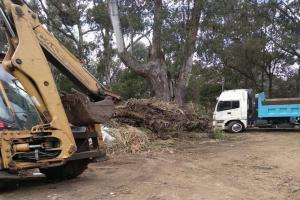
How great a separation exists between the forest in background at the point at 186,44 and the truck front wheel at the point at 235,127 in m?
3.26

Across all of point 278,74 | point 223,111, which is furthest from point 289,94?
point 223,111

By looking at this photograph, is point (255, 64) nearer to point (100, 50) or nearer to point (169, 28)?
point (100, 50)

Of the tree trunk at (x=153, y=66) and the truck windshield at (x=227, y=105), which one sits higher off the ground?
the tree trunk at (x=153, y=66)

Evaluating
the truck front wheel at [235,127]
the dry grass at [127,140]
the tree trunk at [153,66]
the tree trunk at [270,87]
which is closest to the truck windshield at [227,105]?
the truck front wheel at [235,127]

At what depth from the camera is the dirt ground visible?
9.67 metres

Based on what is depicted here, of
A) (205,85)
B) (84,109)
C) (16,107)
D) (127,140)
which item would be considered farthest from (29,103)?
(205,85)

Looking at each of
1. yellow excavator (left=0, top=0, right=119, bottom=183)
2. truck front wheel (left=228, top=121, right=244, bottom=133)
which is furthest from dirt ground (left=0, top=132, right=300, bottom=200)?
truck front wheel (left=228, top=121, right=244, bottom=133)

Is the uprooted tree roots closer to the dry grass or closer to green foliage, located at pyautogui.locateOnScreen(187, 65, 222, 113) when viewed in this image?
the dry grass

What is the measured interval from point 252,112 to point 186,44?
30.2 ft

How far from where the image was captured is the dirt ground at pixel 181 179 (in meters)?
9.67

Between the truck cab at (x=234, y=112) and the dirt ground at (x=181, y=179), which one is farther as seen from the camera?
the truck cab at (x=234, y=112)

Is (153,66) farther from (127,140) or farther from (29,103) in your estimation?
(29,103)

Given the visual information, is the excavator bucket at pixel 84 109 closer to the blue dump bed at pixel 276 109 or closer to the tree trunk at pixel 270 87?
the blue dump bed at pixel 276 109

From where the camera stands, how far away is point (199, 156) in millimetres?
16625
